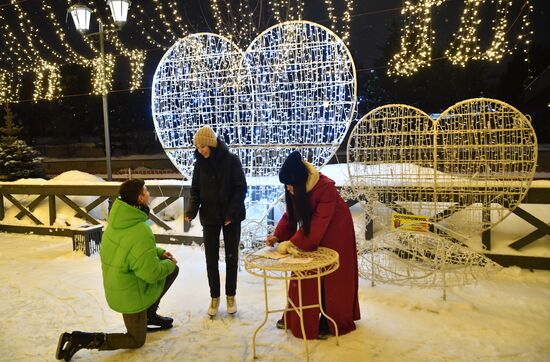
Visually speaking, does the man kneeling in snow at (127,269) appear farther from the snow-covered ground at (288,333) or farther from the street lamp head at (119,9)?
the street lamp head at (119,9)

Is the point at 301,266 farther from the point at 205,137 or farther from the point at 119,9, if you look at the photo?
the point at 119,9

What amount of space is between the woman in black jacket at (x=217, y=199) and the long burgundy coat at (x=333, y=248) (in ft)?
2.12

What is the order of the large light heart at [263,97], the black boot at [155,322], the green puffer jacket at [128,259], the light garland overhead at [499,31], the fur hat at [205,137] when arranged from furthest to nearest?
the light garland overhead at [499,31] < the large light heart at [263,97] < the fur hat at [205,137] < the black boot at [155,322] < the green puffer jacket at [128,259]

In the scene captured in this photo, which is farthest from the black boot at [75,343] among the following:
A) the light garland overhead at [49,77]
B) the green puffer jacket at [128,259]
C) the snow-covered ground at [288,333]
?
the light garland overhead at [49,77]

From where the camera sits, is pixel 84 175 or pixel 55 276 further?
pixel 84 175

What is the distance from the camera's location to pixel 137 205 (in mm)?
2734

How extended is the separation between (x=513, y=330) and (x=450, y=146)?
146 centimetres

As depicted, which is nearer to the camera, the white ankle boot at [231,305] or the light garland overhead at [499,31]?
the white ankle boot at [231,305]

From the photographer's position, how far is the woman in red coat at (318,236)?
2709 millimetres

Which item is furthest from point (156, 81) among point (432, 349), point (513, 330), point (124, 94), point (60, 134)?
point (60, 134)

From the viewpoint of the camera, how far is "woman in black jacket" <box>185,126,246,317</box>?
3283 mm

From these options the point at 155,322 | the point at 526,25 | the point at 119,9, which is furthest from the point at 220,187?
the point at 526,25

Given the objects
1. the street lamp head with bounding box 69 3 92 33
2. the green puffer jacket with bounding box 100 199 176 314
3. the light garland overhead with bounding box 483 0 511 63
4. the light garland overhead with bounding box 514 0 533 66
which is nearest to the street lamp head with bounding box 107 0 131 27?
the street lamp head with bounding box 69 3 92 33

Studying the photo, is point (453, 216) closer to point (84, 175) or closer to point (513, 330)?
point (513, 330)
